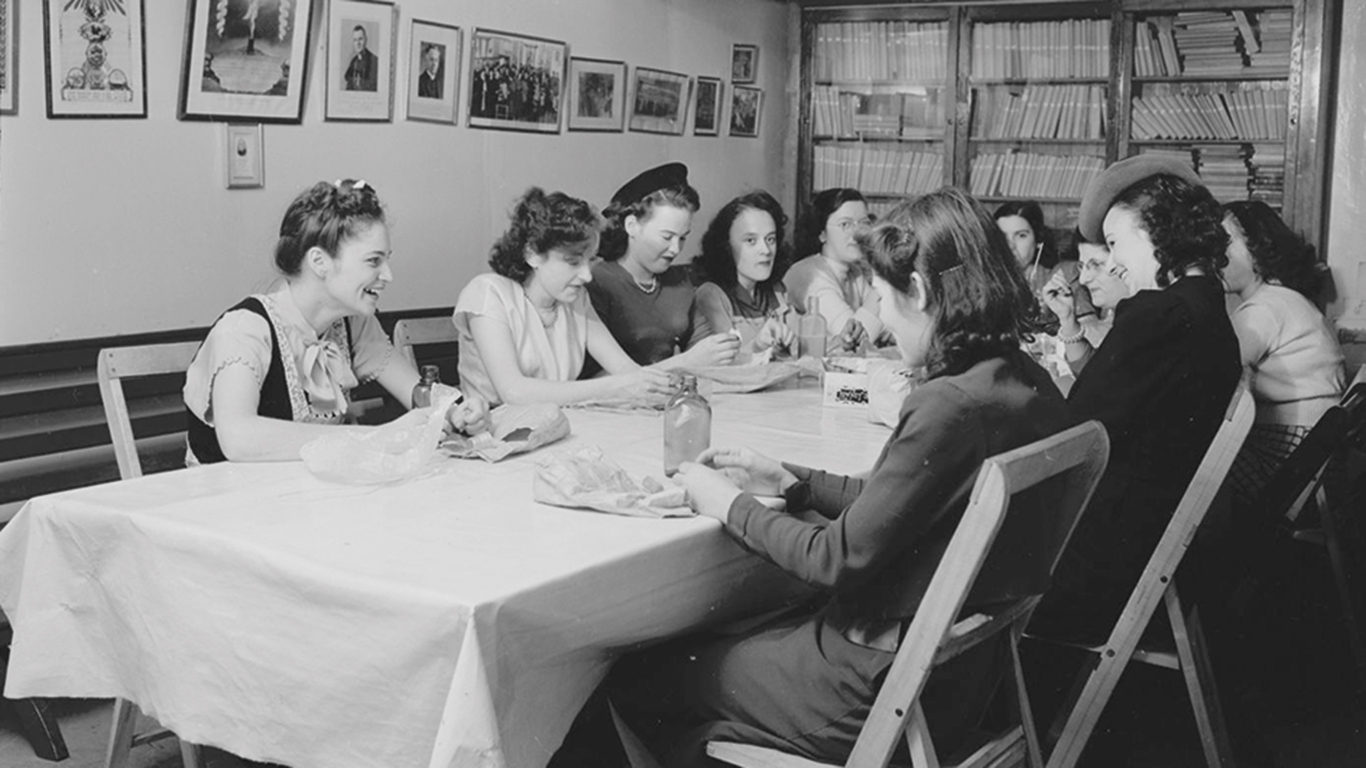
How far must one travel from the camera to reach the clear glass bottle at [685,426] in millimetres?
2750

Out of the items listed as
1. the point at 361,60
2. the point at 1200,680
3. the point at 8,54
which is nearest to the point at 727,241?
the point at 361,60

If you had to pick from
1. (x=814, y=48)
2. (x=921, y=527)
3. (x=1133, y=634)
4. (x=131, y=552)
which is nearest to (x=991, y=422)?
(x=921, y=527)

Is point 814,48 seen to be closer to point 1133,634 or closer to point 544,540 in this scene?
point 1133,634

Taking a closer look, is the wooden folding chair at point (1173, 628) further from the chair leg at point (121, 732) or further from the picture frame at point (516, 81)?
the picture frame at point (516, 81)

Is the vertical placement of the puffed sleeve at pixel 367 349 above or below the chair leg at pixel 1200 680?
above

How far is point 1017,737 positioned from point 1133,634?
557mm

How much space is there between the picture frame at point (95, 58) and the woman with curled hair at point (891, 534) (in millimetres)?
2247

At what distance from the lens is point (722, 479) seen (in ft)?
7.77

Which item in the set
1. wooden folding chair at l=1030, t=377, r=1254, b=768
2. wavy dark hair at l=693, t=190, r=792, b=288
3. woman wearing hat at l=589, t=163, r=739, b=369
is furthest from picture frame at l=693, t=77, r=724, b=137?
wooden folding chair at l=1030, t=377, r=1254, b=768

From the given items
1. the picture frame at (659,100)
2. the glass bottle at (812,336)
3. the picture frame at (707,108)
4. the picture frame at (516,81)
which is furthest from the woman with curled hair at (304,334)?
the picture frame at (707,108)

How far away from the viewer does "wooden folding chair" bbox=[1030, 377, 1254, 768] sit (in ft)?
8.76

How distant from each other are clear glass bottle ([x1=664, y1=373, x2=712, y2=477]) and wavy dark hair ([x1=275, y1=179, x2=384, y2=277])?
94 centimetres

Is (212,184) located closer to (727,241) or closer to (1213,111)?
(727,241)

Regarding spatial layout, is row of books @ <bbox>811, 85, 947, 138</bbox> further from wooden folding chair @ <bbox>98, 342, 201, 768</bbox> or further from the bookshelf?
wooden folding chair @ <bbox>98, 342, 201, 768</bbox>
